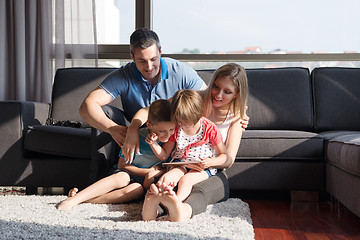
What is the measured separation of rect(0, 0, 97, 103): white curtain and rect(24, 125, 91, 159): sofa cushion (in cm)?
125

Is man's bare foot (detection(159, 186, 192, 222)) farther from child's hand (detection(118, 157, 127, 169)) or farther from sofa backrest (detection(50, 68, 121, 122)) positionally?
sofa backrest (detection(50, 68, 121, 122))

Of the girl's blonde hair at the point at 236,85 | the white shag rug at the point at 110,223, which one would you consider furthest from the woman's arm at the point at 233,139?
the white shag rug at the point at 110,223

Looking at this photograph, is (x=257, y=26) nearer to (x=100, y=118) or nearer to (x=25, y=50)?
(x=25, y=50)

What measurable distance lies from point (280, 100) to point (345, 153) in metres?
1.07

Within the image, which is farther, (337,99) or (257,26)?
(257,26)

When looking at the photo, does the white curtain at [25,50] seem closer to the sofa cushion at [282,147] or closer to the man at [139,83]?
the man at [139,83]

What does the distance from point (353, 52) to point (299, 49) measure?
425mm

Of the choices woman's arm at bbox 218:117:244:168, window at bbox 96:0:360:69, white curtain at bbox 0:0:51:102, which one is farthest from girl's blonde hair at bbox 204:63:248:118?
white curtain at bbox 0:0:51:102

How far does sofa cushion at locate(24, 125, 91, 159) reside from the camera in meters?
2.60

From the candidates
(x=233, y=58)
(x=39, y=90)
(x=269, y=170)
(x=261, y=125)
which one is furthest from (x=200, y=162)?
(x=39, y=90)

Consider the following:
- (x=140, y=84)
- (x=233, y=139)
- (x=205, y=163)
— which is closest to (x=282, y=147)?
(x=233, y=139)

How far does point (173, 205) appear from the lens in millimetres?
1741

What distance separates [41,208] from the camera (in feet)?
6.68

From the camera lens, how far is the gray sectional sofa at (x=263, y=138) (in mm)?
2322
